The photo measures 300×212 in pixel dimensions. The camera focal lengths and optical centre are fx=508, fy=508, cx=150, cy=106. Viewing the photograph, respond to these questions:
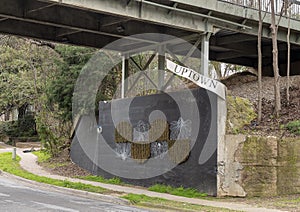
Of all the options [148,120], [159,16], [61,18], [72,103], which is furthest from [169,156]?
[72,103]

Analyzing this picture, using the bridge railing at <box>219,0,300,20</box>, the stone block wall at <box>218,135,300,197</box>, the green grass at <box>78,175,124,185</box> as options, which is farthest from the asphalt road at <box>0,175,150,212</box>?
the bridge railing at <box>219,0,300,20</box>

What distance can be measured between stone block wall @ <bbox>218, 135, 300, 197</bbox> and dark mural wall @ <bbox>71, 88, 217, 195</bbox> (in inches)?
17.5

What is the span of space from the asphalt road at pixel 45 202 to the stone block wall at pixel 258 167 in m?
3.74

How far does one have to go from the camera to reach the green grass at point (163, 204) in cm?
1305

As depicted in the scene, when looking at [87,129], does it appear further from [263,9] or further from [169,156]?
[263,9]

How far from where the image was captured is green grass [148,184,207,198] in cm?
1616

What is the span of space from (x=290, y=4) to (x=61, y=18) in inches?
389

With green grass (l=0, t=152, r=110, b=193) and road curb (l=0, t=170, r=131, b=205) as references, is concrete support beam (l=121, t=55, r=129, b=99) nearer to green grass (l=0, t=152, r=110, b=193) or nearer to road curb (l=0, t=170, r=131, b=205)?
green grass (l=0, t=152, r=110, b=193)

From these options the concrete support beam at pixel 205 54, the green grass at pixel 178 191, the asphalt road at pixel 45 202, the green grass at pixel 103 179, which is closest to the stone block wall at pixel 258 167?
the green grass at pixel 178 191

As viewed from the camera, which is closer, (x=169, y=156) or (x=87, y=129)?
(x=169, y=156)

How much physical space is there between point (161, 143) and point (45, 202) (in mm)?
5576

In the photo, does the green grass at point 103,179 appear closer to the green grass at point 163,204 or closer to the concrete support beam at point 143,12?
the green grass at point 163,204

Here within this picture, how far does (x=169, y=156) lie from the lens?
17.8 m

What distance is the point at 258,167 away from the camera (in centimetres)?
1577
